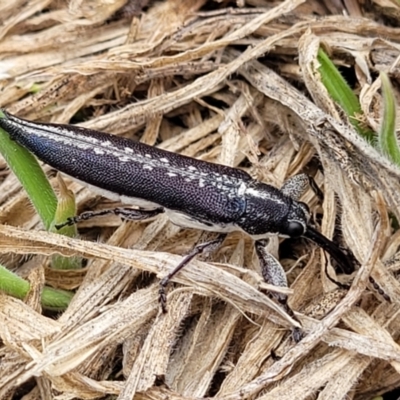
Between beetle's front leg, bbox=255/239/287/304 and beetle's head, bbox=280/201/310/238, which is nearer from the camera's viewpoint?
beetle's front leg, bbox=255/239/287/304

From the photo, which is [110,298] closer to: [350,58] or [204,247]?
[204,247]

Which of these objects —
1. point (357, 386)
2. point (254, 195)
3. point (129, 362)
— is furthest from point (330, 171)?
point (129, 362)

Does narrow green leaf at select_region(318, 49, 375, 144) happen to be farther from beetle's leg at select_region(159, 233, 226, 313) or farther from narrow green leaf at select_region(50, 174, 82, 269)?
narrow green leaf at select_region(50, 174, 82, 269)

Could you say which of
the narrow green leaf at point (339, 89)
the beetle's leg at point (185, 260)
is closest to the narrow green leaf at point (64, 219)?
the beetle's leg at point (185, 260)

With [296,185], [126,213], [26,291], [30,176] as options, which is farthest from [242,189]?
[26,291]

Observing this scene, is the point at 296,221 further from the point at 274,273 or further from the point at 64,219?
the point at 64,219

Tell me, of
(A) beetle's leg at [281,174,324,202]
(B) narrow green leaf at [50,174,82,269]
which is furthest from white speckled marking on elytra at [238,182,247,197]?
(B) narrow green leaf at [50,174,82,269]
